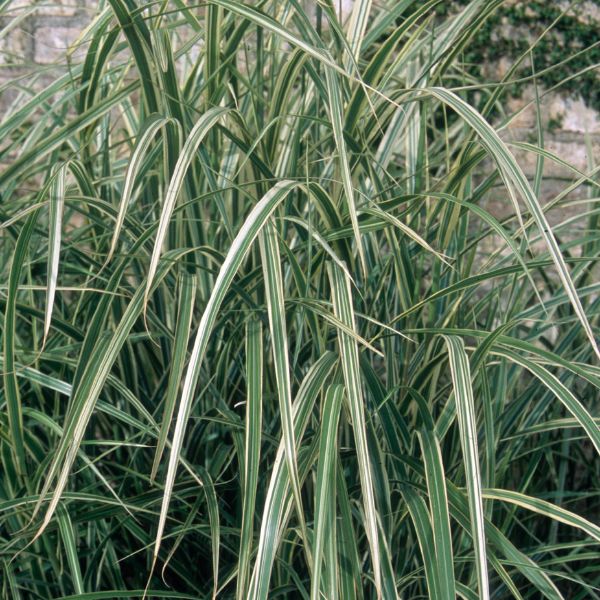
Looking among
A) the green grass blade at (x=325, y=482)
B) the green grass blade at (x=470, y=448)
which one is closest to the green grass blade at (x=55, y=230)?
the green grass blade at (x=325, y=482)

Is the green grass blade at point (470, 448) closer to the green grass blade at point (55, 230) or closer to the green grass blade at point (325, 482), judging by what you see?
the green grass blade at point (325, 482)

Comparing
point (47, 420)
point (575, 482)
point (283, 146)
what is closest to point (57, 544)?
point (47, 420)

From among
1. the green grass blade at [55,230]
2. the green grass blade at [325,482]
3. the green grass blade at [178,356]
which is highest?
the green grass blade at [55,230]

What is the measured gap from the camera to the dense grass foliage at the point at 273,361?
0.90 meters

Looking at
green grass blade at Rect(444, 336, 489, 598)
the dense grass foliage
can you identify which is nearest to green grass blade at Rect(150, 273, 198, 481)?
the dense grass foliage

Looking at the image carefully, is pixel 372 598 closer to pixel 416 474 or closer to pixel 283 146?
pixel 416 474

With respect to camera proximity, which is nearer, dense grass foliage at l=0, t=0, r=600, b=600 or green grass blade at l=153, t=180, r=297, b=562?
green grass blade at l=153, t=180, r=297, b=562

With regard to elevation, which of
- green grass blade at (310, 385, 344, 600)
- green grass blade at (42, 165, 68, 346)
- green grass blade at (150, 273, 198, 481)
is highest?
green grass blade at (42, 165, 68, 346)

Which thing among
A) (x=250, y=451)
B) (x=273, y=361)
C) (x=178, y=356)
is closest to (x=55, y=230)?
(x=178, y=356)

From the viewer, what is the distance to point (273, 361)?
1261 mm

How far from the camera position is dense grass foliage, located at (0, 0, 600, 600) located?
90 cm

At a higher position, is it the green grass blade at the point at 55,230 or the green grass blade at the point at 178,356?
the green grass blade at the point at 55,230

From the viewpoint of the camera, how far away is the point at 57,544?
1.20 meters

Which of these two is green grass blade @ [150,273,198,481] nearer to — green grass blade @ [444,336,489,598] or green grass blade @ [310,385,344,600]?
green grass blade @ [310,385,344,600]
